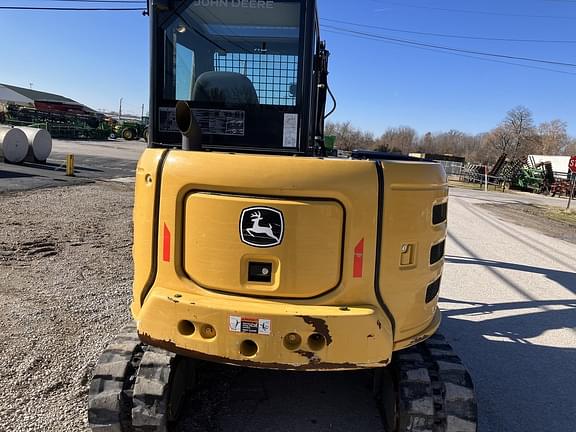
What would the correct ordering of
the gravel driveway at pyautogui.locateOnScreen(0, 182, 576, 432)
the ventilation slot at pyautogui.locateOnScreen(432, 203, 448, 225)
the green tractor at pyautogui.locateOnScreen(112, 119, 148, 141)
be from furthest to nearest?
1. the green tractor at pyautogui.locateOnScreen(112, 119, 148, 141)
2. the gravel driveway at pyautogui.locateOnScreen(0, 182, 576, 432)
3. the ventilation slot at pyautogui.locateOnScreen(432, 203, 448, 225)

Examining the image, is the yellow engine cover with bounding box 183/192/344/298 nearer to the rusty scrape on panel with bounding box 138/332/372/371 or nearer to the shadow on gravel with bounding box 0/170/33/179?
the rusty scrape on panel with bounding box 138/332/372/371

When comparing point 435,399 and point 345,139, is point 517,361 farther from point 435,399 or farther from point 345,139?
point 345,139

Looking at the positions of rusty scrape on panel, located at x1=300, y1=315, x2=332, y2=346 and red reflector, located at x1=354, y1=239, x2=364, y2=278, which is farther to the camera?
red reflector, located at x1=354, y1=239, x2=364, y2=278

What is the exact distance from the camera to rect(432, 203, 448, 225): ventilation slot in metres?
2.95

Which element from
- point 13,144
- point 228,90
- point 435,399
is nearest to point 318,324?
point 435,399

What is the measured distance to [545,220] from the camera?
18.2m

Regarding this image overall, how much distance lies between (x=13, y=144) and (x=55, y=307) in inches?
735

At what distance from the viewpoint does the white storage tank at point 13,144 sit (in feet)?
66.8

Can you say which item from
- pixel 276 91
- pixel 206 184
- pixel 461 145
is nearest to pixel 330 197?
pixel 206 184

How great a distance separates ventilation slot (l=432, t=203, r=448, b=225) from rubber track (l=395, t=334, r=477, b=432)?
869 mm

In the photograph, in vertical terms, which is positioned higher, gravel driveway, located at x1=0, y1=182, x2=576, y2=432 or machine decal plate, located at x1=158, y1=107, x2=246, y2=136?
machine decal plate, located at x1=158, y1=107, x2=246, y2=136

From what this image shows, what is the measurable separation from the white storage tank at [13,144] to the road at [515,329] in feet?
60.8

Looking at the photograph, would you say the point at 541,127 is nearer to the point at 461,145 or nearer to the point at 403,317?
the point at 461,145

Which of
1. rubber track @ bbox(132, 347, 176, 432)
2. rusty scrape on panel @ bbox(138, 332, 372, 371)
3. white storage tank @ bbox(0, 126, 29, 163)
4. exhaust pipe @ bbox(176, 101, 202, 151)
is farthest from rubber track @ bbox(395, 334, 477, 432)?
white storage tank @ bbox(0, 126, 29, 163)
